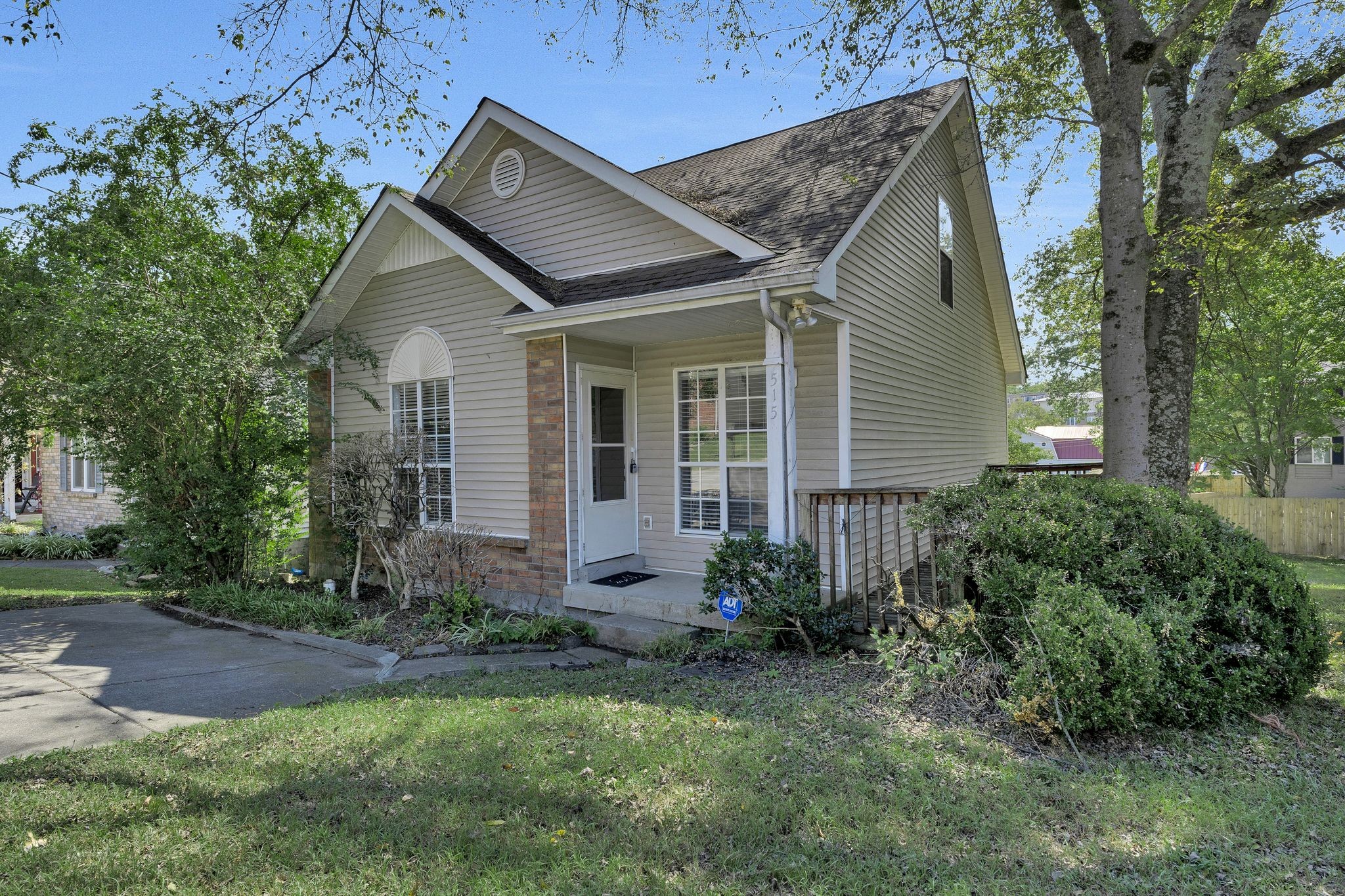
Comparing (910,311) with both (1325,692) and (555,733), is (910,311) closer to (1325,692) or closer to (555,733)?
(1325,692)

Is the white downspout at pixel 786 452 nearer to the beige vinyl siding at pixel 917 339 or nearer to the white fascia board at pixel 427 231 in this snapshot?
the beige vinyl siding at pixel 917 339

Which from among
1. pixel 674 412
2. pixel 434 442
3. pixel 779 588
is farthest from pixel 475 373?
pixel 779 588

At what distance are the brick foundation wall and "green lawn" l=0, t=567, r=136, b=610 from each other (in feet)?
18.5

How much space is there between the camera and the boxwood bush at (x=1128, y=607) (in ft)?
13.3

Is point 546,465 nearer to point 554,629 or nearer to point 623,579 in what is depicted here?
point 623,579

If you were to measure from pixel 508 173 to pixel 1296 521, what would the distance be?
18.0 m

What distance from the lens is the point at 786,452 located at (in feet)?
21.2

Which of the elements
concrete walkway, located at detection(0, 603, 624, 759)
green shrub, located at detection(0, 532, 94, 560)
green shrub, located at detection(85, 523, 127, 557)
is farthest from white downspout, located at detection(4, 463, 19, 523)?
concrete walkway, located at detection(0, 603, 624, 759)

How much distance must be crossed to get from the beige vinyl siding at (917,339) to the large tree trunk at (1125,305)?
216 cm

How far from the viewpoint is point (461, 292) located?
349 inches

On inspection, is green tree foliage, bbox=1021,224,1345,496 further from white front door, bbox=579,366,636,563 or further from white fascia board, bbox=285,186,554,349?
white fascia board, bbox=285,186,554,349

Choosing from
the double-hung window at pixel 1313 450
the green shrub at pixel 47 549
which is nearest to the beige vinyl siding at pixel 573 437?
the green shrub at pixel 47 549

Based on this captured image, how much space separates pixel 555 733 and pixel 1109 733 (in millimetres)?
3244

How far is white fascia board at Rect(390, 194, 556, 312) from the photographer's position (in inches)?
296
